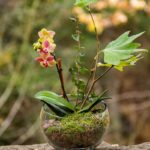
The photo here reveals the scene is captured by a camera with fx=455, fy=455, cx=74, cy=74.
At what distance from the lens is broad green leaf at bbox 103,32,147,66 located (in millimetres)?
1279

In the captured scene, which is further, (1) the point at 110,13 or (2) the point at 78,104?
(1) the point at 110,13

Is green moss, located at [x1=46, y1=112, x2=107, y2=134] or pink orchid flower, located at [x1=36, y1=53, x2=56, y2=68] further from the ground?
pink orchid flower, located at [x1=36, y1=53, x2=56, y2=68]

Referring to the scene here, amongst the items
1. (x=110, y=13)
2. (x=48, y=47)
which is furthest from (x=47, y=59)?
(x=110, y=13)

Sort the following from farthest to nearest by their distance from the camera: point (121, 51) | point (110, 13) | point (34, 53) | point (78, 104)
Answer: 1. point (110, 13)
2. point (34, 53)
3. point (78, 104)
4. point (121, 51)

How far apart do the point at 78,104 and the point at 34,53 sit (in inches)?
80.8

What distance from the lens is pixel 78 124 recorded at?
1346mm

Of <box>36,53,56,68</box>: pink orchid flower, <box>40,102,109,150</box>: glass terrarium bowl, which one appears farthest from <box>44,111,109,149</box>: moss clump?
<box>36,53,56,68</box>: pink orchid flower

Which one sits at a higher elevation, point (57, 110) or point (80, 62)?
point (80, 62)

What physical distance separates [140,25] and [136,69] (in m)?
1.06

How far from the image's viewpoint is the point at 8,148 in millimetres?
1518

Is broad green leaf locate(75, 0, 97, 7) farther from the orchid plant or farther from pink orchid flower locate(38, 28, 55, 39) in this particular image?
pink orchid flower locate(38, 28, 55, 39)

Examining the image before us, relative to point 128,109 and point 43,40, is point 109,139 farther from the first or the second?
point 43,40

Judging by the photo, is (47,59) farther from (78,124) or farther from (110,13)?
(110,13)

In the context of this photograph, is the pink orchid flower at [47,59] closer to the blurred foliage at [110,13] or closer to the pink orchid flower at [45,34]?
the pink orchid flower at [45,34]
